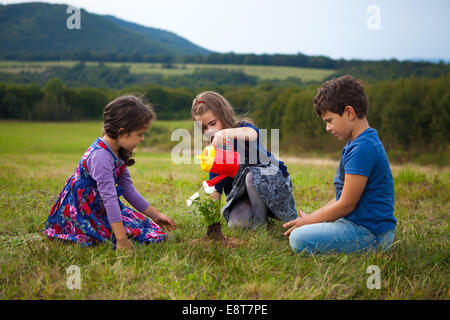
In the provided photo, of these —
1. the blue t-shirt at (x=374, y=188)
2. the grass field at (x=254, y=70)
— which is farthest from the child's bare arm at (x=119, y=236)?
the grass field at (x=254, y=70)

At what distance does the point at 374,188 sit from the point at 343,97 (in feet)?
2.75

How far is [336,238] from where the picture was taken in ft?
10.1

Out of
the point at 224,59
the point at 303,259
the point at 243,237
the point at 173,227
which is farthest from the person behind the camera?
the point at 224,59

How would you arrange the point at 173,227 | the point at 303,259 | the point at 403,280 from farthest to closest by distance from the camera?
1. the point at 173,227
2. the point at 303,259
3. the point at 403,280

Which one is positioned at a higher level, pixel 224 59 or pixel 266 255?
pixel 224 59

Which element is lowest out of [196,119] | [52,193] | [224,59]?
[52,193]

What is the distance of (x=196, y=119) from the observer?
4008 mm

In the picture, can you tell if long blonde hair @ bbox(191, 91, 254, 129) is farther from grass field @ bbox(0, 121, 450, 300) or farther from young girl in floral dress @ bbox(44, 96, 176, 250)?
grass field @ bbox(0, 121, 450, 300)

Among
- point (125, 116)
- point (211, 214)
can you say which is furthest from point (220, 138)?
point (125, 116)

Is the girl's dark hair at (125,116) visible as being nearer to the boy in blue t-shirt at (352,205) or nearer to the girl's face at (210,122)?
the girl's face at (210,122)

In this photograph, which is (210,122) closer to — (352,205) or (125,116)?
(125,116)
